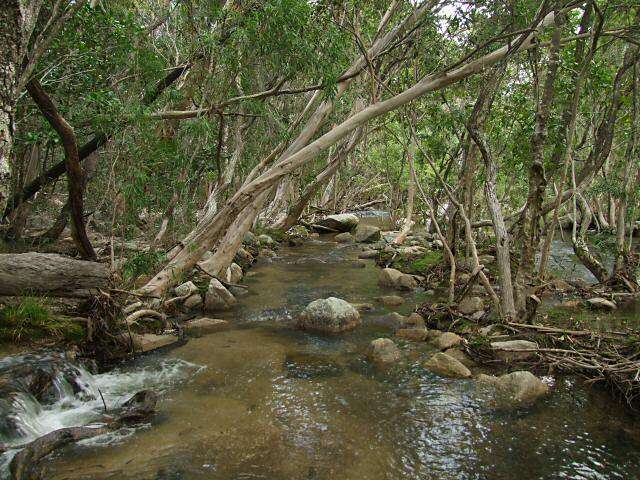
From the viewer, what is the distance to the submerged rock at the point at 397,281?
1105cm

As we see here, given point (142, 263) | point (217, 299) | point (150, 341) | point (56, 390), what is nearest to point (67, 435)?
point (56, 390)

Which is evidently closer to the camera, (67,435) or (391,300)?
(67,435)

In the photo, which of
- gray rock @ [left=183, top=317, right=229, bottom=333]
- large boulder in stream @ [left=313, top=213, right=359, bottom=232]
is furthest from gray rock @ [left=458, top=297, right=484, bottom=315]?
large boulder in stream @ [left=313, top=213, right=359, bottom=232]

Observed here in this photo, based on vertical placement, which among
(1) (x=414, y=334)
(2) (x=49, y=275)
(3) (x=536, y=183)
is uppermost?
(3) (x=536, y=183)

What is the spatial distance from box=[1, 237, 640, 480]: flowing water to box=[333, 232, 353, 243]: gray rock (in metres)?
12.7

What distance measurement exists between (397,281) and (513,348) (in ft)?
17.1

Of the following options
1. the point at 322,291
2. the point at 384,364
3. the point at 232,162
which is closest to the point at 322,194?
the point at 232,162

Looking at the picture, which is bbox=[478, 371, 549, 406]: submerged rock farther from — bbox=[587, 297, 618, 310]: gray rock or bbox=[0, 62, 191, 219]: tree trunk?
bbox=[0, 62, 191, 219]: tree trunk

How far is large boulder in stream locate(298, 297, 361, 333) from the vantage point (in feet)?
25.3

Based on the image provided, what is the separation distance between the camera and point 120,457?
396cm

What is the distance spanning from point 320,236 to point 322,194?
279 inches

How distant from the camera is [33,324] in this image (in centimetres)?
570

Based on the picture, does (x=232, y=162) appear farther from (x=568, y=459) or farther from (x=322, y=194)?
(x=322, y=194)

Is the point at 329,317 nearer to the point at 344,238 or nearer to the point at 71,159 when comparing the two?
the point at 71,159
